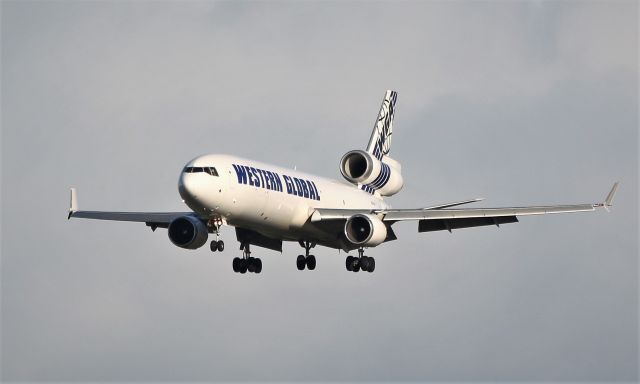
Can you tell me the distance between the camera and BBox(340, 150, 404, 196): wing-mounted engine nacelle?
7644 cm

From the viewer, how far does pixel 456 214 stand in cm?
6881

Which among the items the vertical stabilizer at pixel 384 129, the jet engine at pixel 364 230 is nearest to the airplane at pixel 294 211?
the jet engine at pixel 364 230

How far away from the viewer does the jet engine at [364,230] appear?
224 feet

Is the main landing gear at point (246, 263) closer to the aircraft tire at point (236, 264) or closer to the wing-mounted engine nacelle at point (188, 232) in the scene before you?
the aircraft tire at point (236, 264)

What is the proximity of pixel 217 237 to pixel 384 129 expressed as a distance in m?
24.2

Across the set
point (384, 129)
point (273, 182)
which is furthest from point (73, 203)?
point (384, 129)

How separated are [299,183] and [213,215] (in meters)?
6.91

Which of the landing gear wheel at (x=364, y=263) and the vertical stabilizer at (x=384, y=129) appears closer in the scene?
the landing gear wheel at (x=364, y=263)

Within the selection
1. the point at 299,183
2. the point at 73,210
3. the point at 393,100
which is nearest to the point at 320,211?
the point at 299,183

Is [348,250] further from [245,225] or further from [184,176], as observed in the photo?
[184,176]

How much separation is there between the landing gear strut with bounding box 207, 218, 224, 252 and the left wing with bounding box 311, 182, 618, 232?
667cm

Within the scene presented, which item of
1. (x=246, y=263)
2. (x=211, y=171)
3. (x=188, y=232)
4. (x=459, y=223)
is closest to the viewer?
(x=211, y=171)

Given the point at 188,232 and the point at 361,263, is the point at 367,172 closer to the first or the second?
the point at 361,263

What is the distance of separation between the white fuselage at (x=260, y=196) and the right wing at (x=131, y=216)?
6088 mm
